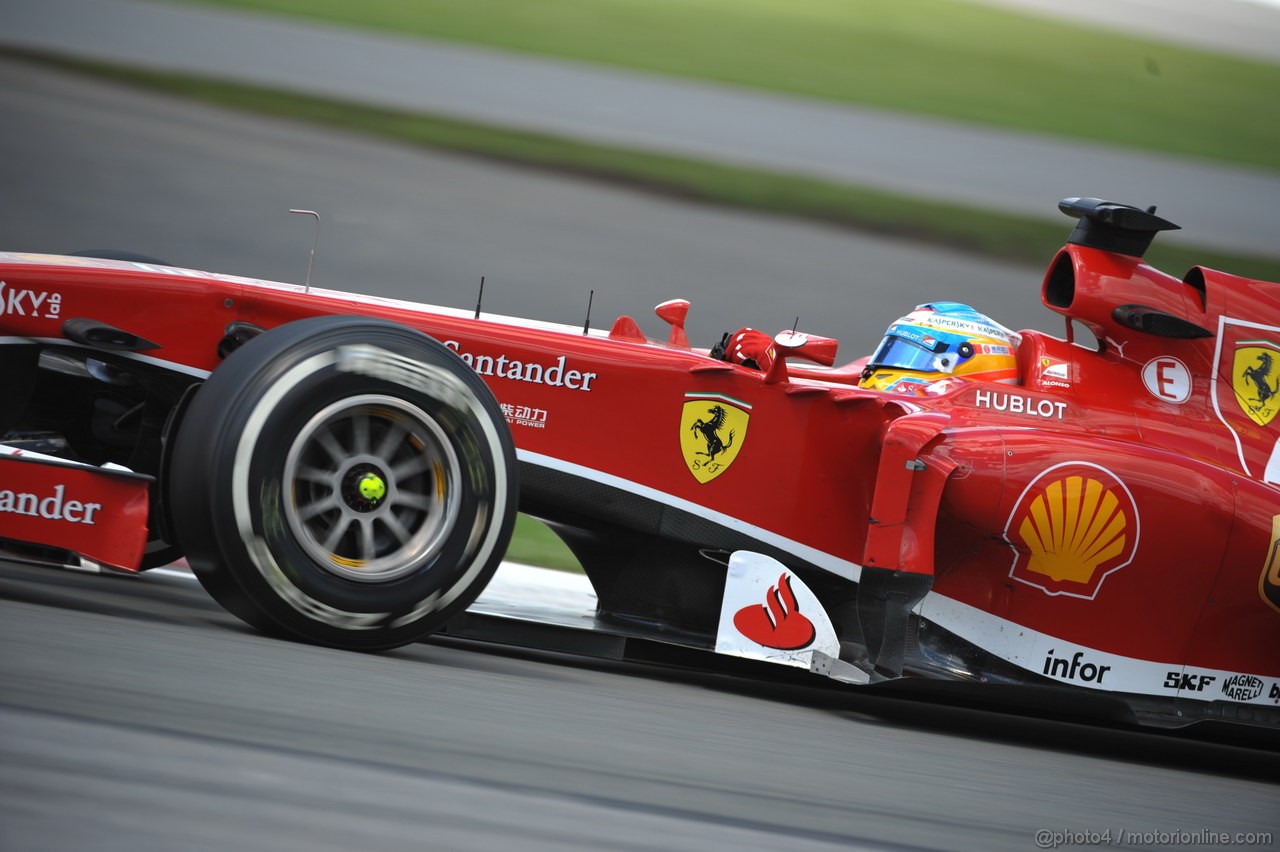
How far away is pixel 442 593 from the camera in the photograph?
3.38m

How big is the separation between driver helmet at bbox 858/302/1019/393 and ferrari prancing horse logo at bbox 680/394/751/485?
721 millimetres

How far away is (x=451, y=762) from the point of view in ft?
7.80

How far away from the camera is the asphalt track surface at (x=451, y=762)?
198cm

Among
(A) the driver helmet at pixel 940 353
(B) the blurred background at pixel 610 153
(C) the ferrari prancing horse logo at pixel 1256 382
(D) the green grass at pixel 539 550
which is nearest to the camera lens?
(A) the driver helmet at pixel 940 353

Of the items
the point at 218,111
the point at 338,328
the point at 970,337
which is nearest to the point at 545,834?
the point at 338,328

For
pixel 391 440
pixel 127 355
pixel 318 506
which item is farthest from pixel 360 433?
pixel 127 355

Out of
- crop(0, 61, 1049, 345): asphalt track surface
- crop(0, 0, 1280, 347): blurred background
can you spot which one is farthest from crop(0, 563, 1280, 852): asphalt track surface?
crop(0, 0, 1280, 347): blurred background

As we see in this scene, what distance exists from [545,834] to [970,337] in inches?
118

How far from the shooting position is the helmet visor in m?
4.62

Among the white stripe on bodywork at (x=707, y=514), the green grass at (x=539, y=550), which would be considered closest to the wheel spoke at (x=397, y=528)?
the white stripe on bodywork at (x=707, y=514)

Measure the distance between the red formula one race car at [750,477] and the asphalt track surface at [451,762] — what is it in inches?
10.0

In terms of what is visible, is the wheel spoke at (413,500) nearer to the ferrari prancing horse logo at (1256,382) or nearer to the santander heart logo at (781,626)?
the santander heart logo at (781,626)

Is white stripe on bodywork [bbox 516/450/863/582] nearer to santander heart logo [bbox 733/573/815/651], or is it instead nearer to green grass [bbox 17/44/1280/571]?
santander heart logo [bbox 733/573/815/651]

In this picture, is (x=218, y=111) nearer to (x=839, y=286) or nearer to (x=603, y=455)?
(x=839, y=286)
